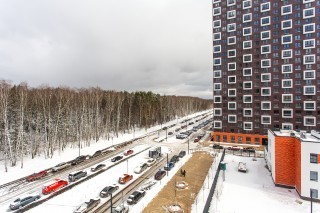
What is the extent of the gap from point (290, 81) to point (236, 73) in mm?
15780

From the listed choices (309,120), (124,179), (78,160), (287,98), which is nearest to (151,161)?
(124,179)

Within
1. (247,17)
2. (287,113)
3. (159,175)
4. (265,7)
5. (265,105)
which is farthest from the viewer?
(247,17)

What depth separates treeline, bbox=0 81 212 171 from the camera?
44.7 metres

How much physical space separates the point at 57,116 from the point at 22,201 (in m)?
30.6

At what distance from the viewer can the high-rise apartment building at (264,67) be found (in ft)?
185

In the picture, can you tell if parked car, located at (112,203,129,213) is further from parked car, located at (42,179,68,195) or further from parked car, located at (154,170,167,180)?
parked car, located at (42,179,68,195)

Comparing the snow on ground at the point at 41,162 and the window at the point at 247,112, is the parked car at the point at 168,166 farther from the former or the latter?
the window at the point at 247,112

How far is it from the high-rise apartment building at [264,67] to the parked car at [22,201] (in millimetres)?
55495

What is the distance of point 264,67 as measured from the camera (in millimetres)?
61469

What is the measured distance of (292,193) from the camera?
30.7 metres

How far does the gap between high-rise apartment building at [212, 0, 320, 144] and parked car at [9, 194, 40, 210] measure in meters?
55.5

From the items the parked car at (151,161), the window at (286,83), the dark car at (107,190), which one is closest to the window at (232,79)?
the window at (286,83)

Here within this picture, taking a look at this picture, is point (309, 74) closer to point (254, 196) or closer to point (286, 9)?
point (286, 9)

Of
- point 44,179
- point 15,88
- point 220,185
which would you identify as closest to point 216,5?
point 220,185
